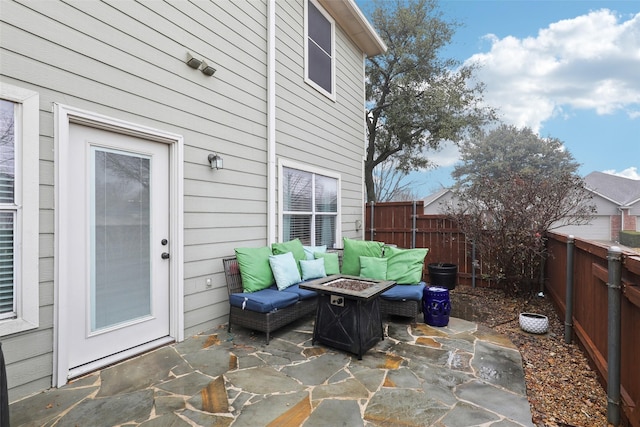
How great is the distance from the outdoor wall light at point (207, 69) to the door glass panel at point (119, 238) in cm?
123

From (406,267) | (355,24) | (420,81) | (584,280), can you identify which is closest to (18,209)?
(406,267)

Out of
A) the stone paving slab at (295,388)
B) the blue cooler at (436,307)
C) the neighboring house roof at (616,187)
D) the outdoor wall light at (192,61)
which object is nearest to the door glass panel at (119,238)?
the stone paving slab at (295,388)

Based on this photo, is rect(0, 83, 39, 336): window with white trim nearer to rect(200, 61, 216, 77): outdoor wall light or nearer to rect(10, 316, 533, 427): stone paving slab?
rect(10, 316, 533, 427): stone paving slab

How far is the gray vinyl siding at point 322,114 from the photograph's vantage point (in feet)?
15.8

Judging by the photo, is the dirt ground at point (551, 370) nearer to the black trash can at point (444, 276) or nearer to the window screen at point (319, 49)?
the black trash can at point (444, 276)

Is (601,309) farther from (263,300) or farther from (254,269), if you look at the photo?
(254,269)

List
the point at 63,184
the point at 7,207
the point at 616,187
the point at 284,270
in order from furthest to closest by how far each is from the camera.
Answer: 1. the point at 616,187
2. the point at 284,270
3. the point at 63,184
4. the point at 7,207

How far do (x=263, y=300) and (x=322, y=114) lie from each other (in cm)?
377

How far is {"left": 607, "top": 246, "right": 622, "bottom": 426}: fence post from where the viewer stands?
6.62 feet

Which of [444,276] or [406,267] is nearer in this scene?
[406,267]

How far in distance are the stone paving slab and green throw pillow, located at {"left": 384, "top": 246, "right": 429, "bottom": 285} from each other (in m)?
Answer: 0.91

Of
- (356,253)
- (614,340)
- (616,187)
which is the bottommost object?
(614,340)

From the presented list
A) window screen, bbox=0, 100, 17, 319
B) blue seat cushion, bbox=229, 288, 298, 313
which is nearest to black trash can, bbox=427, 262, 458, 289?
blue seat cushion, bbox=229, 288, 298, 313

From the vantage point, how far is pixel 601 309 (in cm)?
257
